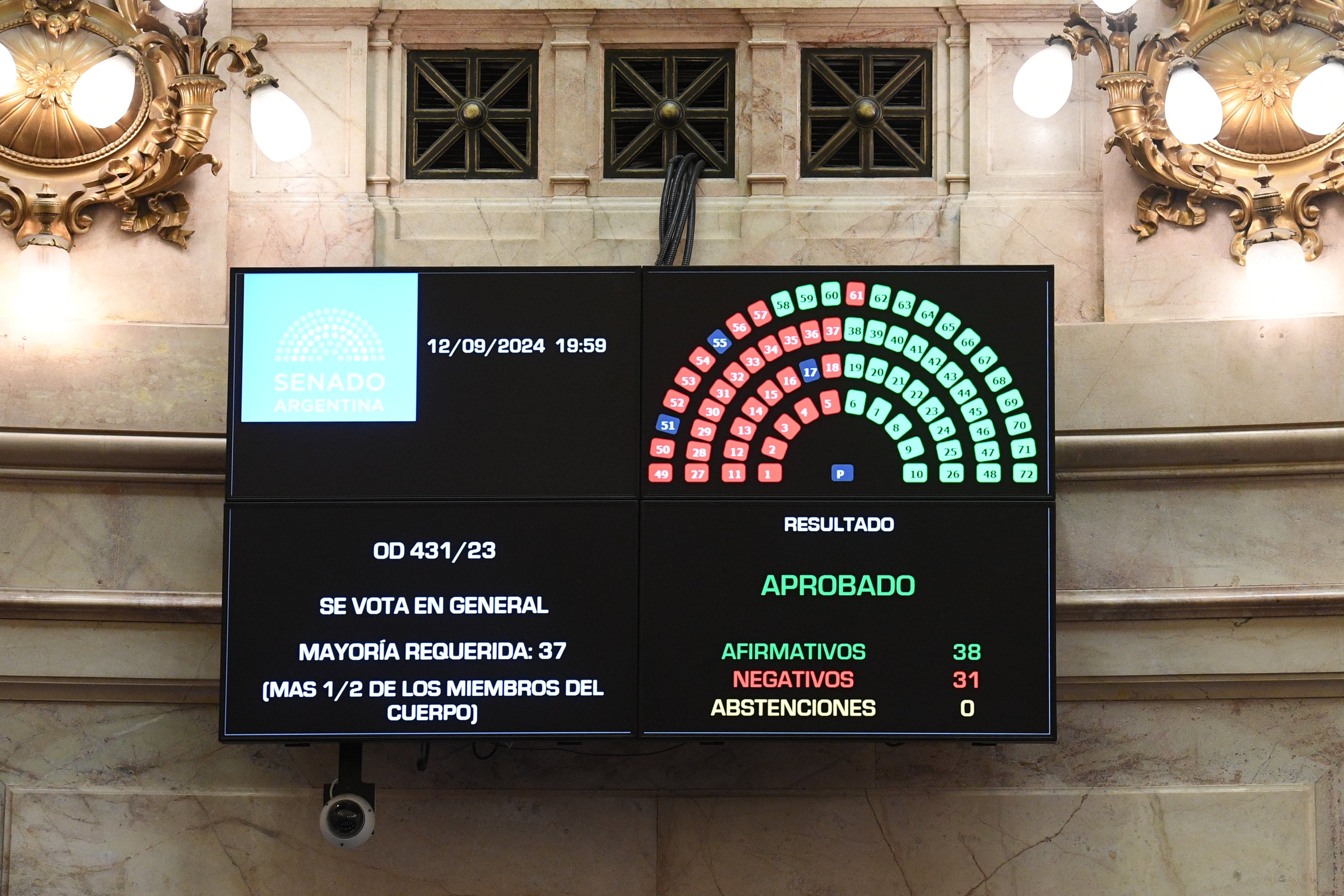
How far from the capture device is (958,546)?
3.02 meters

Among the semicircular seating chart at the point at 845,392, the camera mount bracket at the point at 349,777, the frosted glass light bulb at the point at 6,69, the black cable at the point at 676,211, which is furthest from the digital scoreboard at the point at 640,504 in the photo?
the frosted glass light bulb at the point at 6,69

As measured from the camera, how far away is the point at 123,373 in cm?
355

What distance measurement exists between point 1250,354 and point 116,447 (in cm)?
330

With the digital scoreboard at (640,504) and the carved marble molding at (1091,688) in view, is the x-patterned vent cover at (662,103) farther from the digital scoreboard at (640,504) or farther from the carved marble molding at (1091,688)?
the carved marble molding at (1091,688)

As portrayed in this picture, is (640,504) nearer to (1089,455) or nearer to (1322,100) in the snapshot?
(1089,455)

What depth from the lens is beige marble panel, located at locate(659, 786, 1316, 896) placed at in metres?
3.39

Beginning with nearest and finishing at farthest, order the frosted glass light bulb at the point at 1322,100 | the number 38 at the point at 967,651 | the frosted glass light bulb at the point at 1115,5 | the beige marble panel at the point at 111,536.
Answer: the number 38 at the point at 967,651 → the frosted glass light bulb at the point at 1322,100 → the frosted glass light bulb at the point at 1115,5 → the beige marble panel at the point at 111,536

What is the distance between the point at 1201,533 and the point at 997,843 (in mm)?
1070

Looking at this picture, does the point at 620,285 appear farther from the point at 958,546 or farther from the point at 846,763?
the point at 846,763

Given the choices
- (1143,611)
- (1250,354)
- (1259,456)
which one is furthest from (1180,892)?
(1250,354)

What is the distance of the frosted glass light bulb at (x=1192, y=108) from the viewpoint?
10.6 feet

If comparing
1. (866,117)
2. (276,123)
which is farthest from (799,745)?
(276,123)

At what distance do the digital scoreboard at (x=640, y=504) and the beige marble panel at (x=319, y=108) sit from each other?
0.68 meters

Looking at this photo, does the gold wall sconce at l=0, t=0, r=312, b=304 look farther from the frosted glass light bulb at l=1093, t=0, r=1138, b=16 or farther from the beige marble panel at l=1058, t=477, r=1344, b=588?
the beige marble panel at l=1058, t=477, r=1344, b=588
